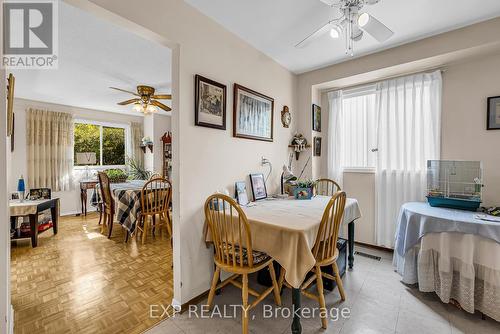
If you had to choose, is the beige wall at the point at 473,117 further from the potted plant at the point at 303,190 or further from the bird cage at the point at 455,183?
the potted plant at the point at 303,190

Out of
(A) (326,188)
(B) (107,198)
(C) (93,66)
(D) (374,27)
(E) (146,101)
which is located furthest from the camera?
(B) (107,198)

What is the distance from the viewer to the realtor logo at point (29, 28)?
165 centimetres

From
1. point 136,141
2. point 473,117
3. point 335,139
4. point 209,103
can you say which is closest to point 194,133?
point 209,103

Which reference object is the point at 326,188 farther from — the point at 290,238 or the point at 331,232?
the point at 290,238

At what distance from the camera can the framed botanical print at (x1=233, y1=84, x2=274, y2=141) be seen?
7.36 feet

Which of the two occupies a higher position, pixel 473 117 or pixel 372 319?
pixel 473 117

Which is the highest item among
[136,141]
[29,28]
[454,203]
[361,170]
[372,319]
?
[29,28]

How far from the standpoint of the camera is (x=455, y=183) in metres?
2.22

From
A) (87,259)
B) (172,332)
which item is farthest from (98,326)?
(87,259)

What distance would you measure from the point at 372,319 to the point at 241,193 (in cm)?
145

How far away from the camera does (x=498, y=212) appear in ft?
6.16

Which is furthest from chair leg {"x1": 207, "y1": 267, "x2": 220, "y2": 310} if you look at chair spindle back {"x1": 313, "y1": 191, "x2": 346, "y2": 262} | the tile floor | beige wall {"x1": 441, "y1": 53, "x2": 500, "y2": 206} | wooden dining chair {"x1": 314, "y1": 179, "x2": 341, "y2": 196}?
beige wall {"x1": 441, "y1": 53, "x2": 500, "y2": 206}

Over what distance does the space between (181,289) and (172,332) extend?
28cm

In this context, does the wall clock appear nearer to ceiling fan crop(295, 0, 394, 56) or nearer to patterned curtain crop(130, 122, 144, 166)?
ceiling fan crop(295, 0, 394, 56)
